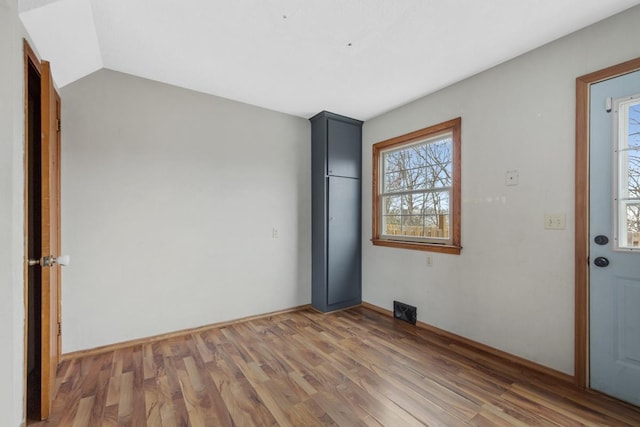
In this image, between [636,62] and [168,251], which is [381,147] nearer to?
[636,62]

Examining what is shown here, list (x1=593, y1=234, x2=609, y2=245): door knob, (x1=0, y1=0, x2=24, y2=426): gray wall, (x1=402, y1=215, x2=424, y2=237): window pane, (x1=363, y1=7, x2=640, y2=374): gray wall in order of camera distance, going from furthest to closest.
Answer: (x1=402, y1=215, x2=424, y2=237): window pane
(x1=363, y1=7, x2=640, y2=374): gray wall
(x1=593, y1=234, x2=609, y2=245): door knob
(x1=0, y1=0, x2=24, y2=426): gray wall

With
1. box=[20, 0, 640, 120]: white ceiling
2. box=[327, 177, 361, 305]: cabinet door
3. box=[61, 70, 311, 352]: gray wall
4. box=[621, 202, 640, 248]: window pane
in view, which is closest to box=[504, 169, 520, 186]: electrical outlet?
box=[621, 202, 640, 248]: window pane

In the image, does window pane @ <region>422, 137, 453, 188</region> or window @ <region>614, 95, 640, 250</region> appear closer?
window @ <region>614, 95, 640, 250</region>

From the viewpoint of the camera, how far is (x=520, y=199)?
2.22m

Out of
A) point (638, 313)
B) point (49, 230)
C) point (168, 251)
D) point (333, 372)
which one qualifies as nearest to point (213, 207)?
point (168, 251)

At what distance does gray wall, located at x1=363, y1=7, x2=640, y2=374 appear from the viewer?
1.97 meters

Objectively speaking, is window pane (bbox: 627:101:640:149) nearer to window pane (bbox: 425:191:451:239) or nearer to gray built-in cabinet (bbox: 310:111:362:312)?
window pane (bbox: 425:191:451:239)

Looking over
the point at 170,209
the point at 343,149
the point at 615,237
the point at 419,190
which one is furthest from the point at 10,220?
the point at 615,237

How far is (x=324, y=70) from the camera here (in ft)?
8.09

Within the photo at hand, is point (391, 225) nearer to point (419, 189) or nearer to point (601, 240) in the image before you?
point (419, 189)

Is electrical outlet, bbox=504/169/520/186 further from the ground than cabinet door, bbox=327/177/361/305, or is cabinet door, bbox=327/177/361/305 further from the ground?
electrical outlet, bbox=504/169/520/186

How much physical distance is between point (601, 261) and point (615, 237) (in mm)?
→ 177

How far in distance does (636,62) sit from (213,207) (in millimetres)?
3477

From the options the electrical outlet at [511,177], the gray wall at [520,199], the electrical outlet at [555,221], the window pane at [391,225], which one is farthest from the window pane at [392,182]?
the electrical outlet at [555,221]
